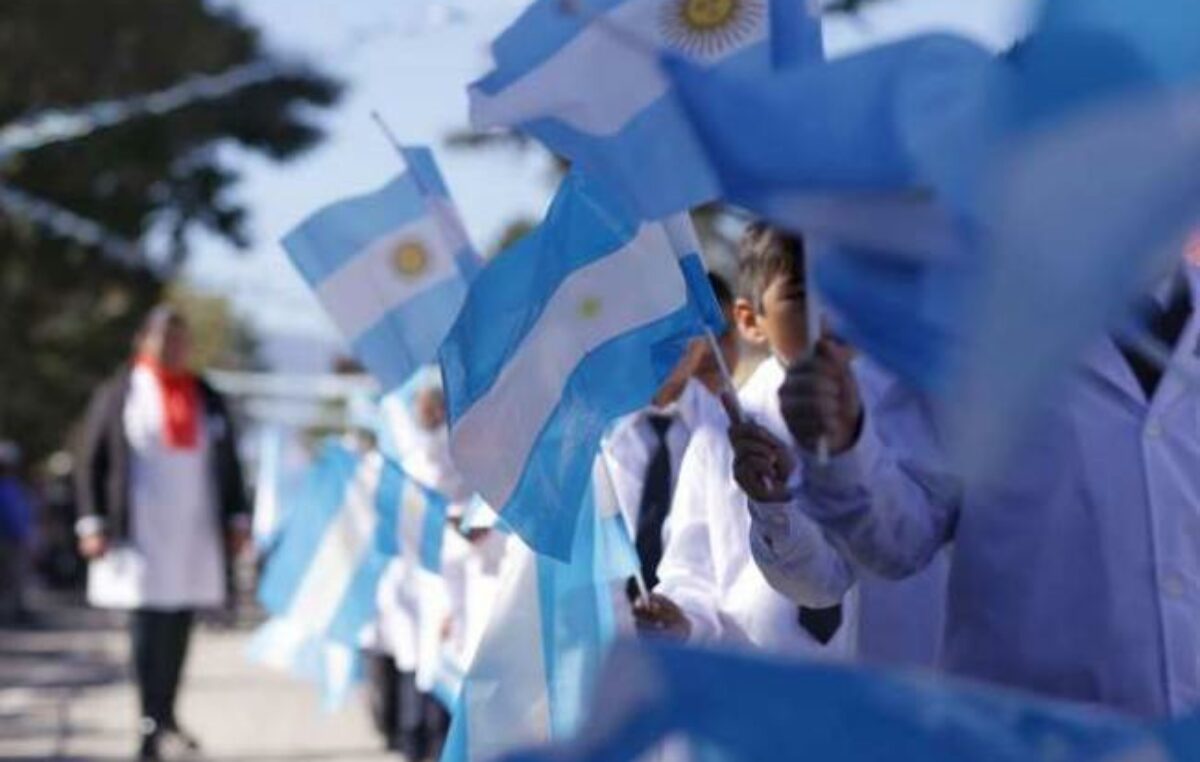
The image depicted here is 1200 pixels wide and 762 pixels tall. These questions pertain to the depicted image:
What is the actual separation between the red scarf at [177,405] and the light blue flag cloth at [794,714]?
8.62 metres

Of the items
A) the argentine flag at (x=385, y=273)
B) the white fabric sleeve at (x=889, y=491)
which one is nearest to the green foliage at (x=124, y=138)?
the argentine flag at (x=385, y=273)

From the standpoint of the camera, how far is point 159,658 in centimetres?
1143

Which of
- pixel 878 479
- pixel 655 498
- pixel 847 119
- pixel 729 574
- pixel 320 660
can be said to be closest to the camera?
pixel 847 119

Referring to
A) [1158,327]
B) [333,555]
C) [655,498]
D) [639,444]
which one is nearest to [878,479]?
[1158,327]

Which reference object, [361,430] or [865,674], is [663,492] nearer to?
[865,674]

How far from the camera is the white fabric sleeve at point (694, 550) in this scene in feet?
17.1

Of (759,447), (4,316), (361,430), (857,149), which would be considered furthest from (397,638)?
(4,316)

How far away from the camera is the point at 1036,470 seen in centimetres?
397

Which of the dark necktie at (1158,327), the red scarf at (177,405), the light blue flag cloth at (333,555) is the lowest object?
the dark necktie at (1158,327)

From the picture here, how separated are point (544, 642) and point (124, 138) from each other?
3331 centimetres

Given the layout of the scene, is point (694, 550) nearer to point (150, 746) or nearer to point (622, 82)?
point (622, 82)

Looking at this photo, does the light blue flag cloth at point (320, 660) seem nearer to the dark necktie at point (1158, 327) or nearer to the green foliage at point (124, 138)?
the dark necktie at point (1158, 327)

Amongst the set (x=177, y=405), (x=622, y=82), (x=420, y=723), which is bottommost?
(x=420, y=723)

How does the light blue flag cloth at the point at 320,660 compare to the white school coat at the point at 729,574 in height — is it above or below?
above
